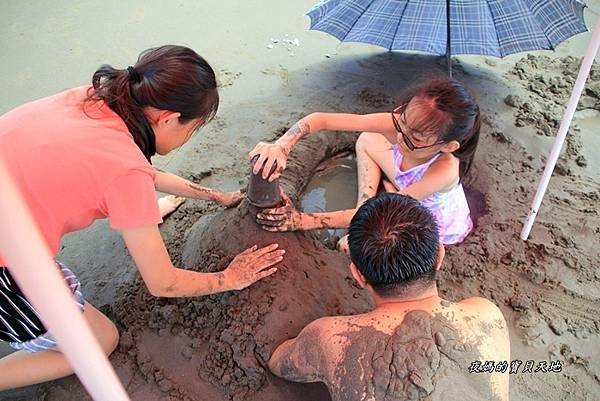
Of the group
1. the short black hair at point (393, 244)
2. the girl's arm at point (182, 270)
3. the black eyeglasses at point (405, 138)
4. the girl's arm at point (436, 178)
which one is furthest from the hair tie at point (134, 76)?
the girl's arm at point (436, 178)

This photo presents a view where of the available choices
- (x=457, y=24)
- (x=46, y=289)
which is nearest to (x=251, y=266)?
(x=46, y=289)

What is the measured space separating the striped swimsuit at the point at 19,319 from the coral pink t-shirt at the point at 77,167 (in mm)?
176

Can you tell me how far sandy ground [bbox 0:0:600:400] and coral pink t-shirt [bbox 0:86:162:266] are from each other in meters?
0.45

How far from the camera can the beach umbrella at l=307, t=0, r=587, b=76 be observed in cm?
197

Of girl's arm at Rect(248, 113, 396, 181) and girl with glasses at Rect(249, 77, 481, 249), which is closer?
girl with glasses at Rect(249, 77, 481, 249)

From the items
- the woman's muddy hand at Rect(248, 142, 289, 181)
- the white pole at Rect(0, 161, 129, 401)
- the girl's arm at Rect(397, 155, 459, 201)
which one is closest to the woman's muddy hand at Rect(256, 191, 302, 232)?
the woman's muddy hand at Rect(248, 142, 289, 181)

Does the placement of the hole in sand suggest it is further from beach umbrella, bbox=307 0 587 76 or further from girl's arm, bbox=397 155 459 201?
beach umbrella, bbox=307 0 587 76

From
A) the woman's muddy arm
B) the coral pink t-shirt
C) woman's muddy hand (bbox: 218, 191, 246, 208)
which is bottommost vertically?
woman's muddy hand (bbox: 218, 191, 246, 208)

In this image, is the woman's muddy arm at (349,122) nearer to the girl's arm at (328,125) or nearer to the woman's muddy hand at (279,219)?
the girl's arm at (328,125)

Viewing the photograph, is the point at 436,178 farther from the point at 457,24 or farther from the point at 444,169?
the point at 457,24

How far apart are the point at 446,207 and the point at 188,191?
0.86m

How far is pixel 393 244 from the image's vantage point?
3.73 feet

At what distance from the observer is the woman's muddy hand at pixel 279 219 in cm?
152

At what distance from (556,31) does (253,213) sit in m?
1.34
